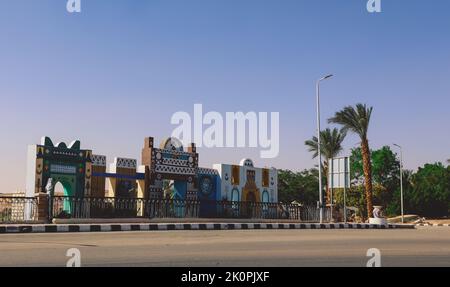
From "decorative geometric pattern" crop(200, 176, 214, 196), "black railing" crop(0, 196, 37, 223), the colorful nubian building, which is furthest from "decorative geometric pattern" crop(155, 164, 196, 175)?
"black railing" crop(0, 196, 37, 223)

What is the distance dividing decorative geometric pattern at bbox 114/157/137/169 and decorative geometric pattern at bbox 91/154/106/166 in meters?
0.77

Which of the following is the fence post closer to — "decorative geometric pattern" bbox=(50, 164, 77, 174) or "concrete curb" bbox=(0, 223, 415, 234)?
"concrete curb" bbox=(0, 223, 415, 234)

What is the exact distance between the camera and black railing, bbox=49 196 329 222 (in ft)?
89.0

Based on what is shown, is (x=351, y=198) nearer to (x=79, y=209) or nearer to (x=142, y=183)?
(x=142, y=183)

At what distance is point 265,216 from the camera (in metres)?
36.6

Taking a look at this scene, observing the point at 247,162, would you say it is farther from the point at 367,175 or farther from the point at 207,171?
the point at 367,175

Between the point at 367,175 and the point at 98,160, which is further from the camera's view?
the point at 367,175

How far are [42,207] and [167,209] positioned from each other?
8.22 meters

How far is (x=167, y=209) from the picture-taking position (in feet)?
99.9

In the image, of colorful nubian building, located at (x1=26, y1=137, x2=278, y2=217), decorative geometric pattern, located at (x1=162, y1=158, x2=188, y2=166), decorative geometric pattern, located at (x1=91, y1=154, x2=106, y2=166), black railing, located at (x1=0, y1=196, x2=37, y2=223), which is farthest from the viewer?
decorative geometric pattern, located at (x1=162, y1=158, x2=188, y2=166)

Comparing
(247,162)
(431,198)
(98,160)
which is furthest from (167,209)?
(431,198)

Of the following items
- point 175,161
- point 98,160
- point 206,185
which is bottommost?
point 206,185

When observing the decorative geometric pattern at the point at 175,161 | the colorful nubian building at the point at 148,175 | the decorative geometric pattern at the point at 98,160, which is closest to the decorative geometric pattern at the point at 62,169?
the colorful nubian building at the point at 148,175

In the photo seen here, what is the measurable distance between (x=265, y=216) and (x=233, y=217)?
98.5 inches
